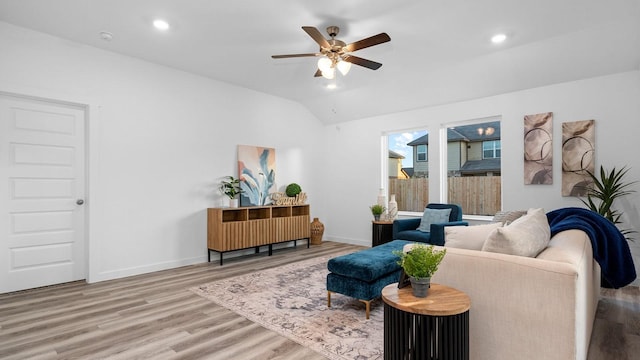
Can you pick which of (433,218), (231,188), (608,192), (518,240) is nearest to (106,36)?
(231,188)

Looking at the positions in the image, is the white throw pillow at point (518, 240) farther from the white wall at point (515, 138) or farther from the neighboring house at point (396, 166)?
the neighboring house at point (396, 166)

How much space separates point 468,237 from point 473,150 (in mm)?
3610

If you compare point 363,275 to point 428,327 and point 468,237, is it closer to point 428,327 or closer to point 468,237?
point 468,237

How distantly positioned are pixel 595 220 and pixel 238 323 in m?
3.12

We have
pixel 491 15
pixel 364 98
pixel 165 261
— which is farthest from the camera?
pixel 364 98

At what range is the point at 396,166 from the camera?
6.38 metres

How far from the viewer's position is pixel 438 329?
1616 mm

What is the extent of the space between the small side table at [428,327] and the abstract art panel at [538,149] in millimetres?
3663

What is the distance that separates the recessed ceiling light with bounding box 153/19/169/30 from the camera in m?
3.45

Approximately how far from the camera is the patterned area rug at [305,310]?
96.2 inches

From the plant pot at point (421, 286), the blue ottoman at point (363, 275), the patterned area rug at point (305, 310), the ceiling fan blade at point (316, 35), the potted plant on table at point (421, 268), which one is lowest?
the patterned area rug at point (305, 310)

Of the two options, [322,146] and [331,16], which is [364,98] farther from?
[331,16]

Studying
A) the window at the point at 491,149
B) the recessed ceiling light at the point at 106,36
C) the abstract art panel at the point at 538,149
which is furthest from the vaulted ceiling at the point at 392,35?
the window at the point at 491,149

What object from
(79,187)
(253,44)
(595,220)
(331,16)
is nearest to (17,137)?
(79,187)
